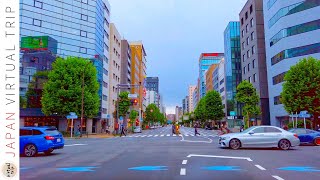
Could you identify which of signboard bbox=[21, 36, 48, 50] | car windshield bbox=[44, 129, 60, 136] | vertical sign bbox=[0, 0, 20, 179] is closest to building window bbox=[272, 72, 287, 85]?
signboard bbox=[21, 36, 48, 50]

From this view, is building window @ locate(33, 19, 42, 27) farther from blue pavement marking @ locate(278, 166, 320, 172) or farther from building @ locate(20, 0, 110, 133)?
blue pavement marking @ locate(278, 166, 320, 172)

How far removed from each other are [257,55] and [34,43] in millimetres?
42119

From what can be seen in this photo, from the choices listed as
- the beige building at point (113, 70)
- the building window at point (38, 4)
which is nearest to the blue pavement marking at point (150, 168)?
the building window at point (38, 4)

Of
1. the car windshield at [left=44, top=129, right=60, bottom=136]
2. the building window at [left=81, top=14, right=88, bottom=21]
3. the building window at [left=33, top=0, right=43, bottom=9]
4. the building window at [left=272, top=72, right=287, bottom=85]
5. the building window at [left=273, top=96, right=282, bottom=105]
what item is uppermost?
the building window at [left=33, top=0, right=43, bottom=9]

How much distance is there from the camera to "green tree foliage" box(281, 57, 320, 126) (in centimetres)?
3522

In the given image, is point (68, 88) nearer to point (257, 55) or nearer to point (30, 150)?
point (30, 150)

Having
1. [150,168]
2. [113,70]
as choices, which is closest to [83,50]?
[113,70]

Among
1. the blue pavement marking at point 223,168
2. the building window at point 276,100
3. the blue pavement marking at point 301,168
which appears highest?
the building window at point 276,100

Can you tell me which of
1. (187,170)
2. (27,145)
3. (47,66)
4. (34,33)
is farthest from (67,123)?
(187,170)

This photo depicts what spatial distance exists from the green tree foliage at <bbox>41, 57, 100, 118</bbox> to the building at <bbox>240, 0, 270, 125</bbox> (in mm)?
34830

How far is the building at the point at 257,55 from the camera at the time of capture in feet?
208

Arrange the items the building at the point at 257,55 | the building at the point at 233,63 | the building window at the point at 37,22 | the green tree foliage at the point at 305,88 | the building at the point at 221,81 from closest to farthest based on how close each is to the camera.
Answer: the green tree foliage at the point at 305,88 < the building window at the point at 37,22 < the building at the point at 257,55 < the building at the point at 233,63 < the building at the point at 221,81

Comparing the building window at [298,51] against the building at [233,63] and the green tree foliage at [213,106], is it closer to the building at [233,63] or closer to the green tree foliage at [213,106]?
the building at [233,63]

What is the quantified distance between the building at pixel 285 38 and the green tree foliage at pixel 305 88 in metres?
13.9
